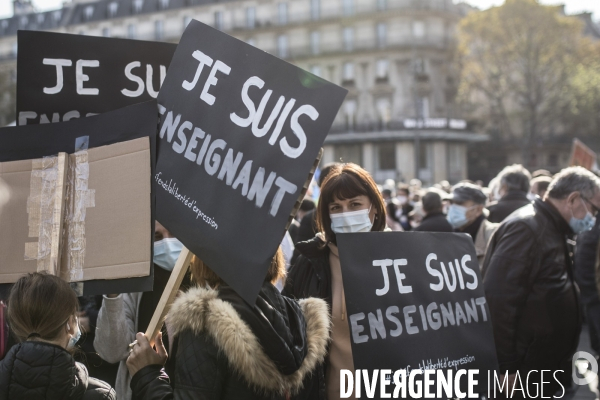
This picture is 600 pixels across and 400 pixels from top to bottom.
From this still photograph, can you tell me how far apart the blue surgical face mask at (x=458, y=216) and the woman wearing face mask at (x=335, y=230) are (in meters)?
3.74

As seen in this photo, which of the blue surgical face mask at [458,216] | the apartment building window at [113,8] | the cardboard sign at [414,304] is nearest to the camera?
the cardboard sign at [414,304]

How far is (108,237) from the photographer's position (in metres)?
2.64

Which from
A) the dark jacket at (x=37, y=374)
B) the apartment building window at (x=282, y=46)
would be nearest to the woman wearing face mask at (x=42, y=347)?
the dark jacket at (x=37, y=374)

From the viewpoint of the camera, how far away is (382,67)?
2031 inches

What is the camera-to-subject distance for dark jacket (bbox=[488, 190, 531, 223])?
7.13m

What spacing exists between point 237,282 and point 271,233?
→ 20 centimetres

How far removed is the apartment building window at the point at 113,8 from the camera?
201 feet

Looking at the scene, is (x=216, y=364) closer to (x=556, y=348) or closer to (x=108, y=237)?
(x=108, y=237)

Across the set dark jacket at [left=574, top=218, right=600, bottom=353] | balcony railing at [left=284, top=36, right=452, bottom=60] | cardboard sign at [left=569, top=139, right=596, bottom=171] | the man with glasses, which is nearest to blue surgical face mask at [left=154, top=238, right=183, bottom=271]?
the man with glasses

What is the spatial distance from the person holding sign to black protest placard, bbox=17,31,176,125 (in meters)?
1.28

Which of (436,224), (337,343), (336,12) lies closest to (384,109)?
(336,12)

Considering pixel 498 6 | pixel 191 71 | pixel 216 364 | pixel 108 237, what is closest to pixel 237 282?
pixel 216 364

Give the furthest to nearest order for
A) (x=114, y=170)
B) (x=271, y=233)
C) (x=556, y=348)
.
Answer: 1. (x=556, y=348)
2. (x=114, y=170)
3. (x=271, y=233)

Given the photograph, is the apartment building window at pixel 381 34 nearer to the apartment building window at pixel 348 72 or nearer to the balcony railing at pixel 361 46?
the balcony railing at pixel 361 46
